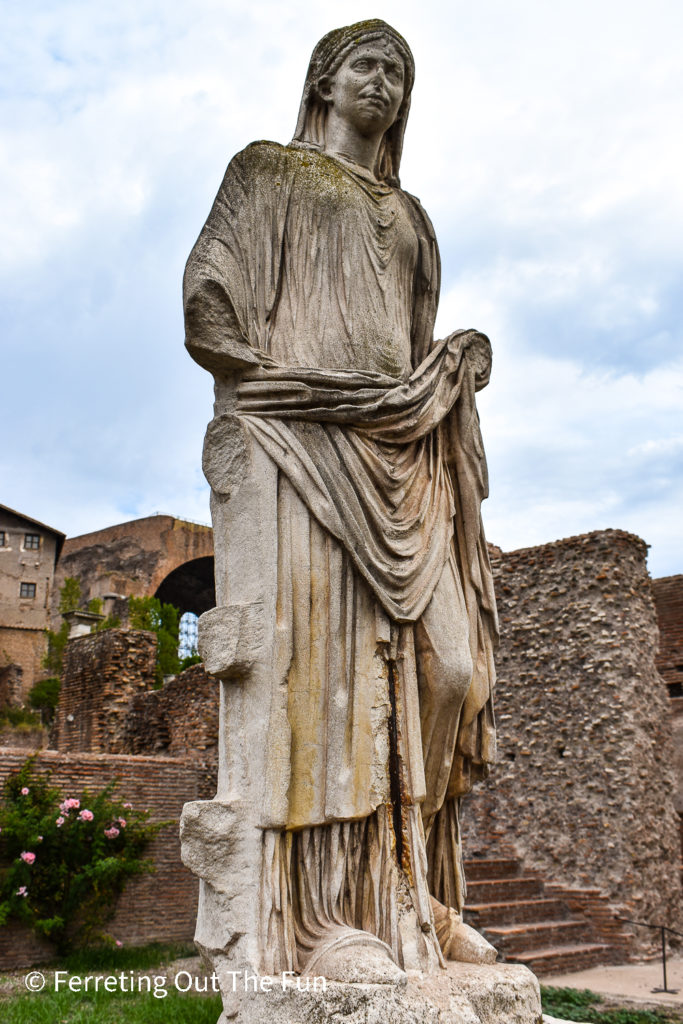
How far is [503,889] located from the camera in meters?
11.7

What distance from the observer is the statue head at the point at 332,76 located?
3256 millimetres

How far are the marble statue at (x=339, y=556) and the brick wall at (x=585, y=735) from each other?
33.2 ft

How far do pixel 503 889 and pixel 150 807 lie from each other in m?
4.55

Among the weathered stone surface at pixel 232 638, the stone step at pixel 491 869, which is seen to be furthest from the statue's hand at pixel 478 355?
the stone step at pixel 491 869

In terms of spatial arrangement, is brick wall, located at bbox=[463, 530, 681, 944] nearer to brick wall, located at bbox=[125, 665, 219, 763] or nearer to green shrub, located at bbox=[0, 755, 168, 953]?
brick wall, located at bbox=[125, 665, 219, 763]

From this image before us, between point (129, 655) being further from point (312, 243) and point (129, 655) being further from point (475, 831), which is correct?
point (312, 243)

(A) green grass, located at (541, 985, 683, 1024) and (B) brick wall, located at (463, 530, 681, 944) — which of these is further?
(B) brick wall, located at (463, 530, 681, 944)

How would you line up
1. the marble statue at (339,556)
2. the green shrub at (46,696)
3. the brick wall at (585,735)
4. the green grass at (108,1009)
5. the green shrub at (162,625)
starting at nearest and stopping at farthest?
1. the marble statue at (339,556)
2. the green grass at (108,1009)
3. the brick wall at (585,735)
4. the green shrub at (162,625)
5. the green shrub at (46,696)

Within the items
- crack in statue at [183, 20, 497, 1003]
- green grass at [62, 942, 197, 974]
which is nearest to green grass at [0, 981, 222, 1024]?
green grass at [62, 942, 197, 974]

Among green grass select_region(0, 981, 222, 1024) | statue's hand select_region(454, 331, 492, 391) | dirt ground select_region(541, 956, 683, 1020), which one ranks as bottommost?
dirt ground select_region(541, 956, 683, 1020)

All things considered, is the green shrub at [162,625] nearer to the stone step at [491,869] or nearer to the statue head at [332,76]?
the stone step at [491,869]

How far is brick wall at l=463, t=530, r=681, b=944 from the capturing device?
1212 cm

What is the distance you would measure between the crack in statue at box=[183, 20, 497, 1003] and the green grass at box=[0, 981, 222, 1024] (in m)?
3.15

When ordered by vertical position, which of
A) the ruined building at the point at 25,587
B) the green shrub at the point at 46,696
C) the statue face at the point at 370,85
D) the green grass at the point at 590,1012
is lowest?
the green grass at the point at 590,1012
